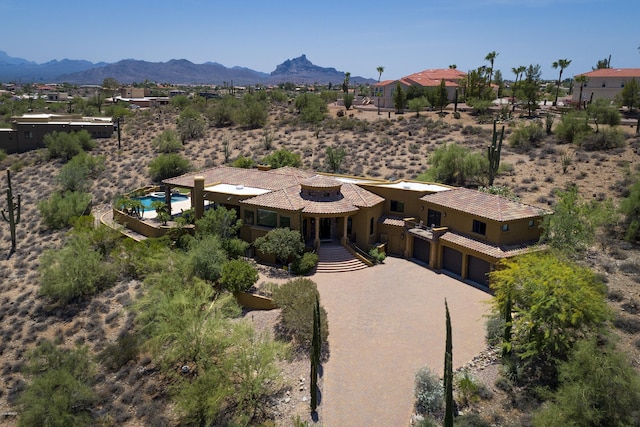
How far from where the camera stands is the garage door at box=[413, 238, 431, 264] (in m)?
34.8

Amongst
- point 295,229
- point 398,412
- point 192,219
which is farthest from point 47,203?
point 398,412

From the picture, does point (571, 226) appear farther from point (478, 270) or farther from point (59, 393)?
point (59, 393)

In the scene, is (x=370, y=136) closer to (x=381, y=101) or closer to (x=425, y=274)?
(x=381, y=101)

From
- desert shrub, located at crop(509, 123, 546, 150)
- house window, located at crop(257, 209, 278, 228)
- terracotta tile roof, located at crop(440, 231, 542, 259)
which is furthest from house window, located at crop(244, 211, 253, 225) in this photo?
desert shrub, located at crop(509, 123, 546, 150)

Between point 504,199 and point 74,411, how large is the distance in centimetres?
2701

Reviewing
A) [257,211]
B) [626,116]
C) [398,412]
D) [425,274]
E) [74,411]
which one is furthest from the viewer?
[626,116]

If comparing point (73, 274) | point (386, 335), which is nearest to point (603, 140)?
point (386, 335)

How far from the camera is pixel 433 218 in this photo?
35375mm

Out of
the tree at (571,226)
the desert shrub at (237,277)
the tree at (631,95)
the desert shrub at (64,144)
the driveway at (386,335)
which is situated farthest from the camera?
the tree at (631,95)

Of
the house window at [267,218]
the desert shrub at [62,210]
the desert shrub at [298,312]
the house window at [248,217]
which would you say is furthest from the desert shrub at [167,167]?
the desert shrub at [298,312]

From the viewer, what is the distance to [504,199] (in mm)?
33469

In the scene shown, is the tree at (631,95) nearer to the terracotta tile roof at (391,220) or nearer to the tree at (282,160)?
the tree at (282,160)

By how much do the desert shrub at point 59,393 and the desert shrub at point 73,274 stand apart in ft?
22.3

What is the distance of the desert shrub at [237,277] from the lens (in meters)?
28.5
